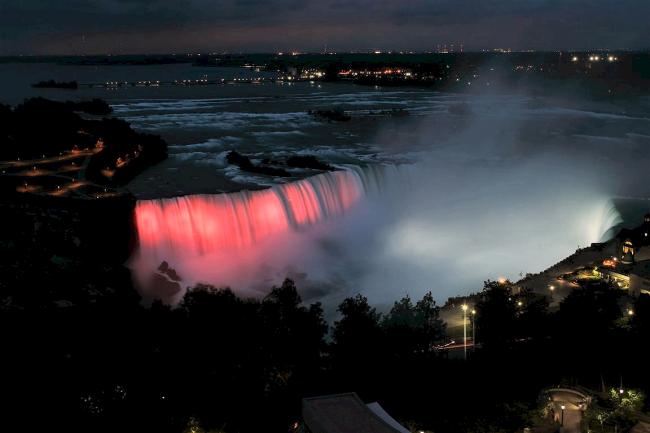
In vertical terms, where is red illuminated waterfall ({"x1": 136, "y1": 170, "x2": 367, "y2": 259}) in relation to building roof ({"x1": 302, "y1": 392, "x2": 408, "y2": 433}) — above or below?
below

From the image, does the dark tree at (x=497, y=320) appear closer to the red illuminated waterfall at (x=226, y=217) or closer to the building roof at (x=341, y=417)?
the building roof at (x=341, y=417)

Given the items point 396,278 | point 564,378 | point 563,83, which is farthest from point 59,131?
point 563,83

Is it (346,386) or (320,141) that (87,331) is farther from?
(320,141)

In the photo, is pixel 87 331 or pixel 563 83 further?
pixel 563 83

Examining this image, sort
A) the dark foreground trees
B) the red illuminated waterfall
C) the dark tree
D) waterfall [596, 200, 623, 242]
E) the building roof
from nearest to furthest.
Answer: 1. the building roof
2. the dark foreground trees
3. the dark tree
4. the red illuminated waterfall
5. waterfall [596, 200, 623, 242]

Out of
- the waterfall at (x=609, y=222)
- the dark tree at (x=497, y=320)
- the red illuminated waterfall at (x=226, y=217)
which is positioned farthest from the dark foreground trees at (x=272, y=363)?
the waterfall at (x=609, y=222)

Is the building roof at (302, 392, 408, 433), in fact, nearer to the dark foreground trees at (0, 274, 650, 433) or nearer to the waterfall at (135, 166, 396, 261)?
the dark foreground trees at (0, 274, 650, 433)

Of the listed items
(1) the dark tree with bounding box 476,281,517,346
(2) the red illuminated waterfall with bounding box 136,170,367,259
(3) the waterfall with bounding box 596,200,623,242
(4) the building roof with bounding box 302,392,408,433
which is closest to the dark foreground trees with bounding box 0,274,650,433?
(1) the dark tree with bounding box 476,281,517,346
